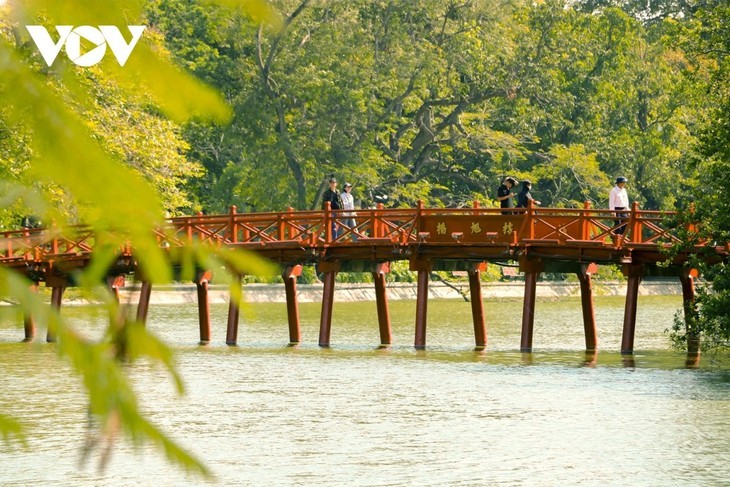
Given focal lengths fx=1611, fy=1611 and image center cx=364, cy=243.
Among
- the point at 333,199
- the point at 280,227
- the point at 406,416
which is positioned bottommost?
the point at 406,416

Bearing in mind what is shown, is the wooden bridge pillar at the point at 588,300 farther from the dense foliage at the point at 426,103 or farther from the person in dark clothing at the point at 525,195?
the dense foliage at the point at 426,103

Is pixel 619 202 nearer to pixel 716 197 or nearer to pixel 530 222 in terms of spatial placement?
pixel 530 222

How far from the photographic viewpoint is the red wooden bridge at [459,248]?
99.8 feet

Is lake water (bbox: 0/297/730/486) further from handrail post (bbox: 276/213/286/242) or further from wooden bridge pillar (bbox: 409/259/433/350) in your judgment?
handrail post (bbox: 276/213/286/242)

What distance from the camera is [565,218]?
31.2 m

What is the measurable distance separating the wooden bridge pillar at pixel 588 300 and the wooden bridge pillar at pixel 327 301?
5.09 m

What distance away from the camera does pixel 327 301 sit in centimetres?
3316

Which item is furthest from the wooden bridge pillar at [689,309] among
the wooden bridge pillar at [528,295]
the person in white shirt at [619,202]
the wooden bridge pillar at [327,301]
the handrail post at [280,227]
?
the handrail post at [280,227]

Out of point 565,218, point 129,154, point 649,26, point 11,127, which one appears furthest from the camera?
point 649,26

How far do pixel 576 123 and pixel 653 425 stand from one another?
153 feet

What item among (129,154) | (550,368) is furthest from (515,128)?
(550,368)

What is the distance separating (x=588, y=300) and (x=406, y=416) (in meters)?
10.8

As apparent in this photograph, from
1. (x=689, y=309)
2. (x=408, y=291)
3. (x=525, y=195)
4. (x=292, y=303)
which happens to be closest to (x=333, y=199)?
(x=292, y=303)

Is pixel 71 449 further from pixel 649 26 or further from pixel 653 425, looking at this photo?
pixel 649 26
